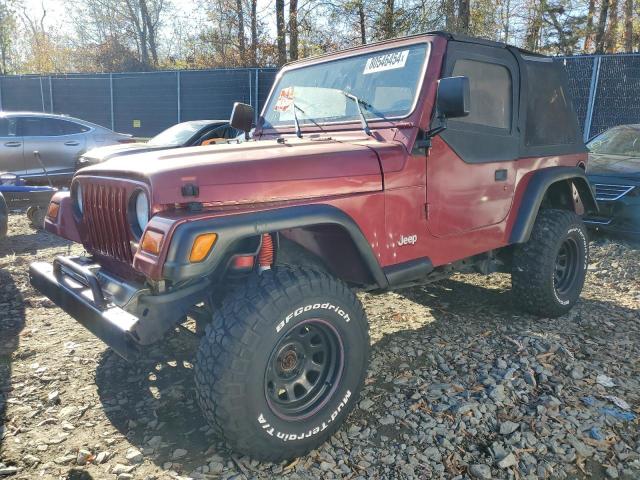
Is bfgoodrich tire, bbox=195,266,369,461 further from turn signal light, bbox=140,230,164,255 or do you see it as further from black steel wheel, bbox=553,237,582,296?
black steel wheel, bbox=553,237,582,296

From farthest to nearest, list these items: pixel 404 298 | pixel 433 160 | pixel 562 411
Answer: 1. pixel 404 298
2. pixel 433 160
3. pixel 562 411

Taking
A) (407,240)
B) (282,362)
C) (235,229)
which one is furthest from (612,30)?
(235,229)

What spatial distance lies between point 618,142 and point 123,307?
7.42 m

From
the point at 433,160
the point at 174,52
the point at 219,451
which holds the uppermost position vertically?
the point at 174,52

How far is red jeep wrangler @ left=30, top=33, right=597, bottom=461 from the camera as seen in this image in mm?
2320

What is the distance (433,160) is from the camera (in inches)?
125

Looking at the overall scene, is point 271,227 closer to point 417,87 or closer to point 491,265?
point 417,87

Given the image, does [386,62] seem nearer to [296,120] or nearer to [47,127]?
[296,120]

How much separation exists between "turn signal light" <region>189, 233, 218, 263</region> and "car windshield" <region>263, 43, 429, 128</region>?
1.50 meters

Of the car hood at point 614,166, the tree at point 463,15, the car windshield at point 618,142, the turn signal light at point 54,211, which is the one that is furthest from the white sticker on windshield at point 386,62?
the tree at point 463,15

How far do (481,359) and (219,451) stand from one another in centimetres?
187

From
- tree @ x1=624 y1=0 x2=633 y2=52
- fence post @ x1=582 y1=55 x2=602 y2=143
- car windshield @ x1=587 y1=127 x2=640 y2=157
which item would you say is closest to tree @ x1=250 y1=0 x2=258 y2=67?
tree @ x1=624 y1=0 x2=633 y2=52

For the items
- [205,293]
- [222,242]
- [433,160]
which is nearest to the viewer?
[222,242]

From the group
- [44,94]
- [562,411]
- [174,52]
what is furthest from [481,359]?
[174,52]
